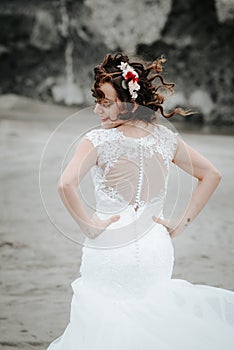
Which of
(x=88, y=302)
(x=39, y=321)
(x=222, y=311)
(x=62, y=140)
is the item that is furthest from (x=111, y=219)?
(x=62, y=140)

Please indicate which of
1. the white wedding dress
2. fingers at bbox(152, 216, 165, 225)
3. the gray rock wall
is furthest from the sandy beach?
the gray rock wall

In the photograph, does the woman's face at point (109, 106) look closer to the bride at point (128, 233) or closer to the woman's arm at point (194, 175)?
the bride at point (128, 233)

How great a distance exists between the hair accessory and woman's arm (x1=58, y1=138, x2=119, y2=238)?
0.59ft

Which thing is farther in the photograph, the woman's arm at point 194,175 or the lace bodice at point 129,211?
the woman's arm at point 194,175

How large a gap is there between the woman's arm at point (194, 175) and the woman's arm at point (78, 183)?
0.19m

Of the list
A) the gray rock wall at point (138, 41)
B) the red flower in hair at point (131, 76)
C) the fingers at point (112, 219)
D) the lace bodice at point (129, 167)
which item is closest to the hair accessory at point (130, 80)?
the red flower in hair at point (131, 76)

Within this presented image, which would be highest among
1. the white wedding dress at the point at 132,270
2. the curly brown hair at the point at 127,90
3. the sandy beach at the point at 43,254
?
the curly brown hair at the point at 127,90

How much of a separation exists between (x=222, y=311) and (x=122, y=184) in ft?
1.60

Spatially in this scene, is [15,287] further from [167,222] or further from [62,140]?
[62,140]

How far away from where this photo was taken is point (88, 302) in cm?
201

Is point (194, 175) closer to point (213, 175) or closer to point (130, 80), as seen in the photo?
point (213, 175)

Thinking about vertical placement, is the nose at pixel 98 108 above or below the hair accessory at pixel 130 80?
below

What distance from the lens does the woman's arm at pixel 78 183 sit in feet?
6.30

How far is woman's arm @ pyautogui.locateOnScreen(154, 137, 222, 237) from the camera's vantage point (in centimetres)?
209
